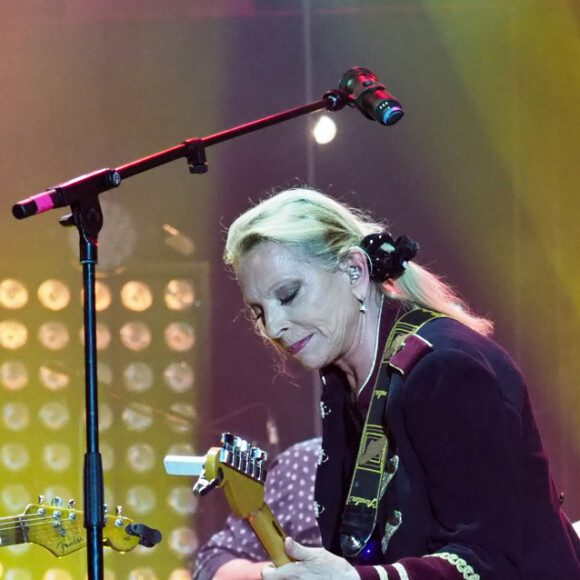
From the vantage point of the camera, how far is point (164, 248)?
12.8ft

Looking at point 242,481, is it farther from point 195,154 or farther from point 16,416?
point 16,416

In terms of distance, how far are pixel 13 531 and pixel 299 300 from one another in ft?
3.42

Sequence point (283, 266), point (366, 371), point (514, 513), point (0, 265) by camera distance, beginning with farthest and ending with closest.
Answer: point (0, 265)
point (366, 371)
point (283, 266)
point (514, 513)

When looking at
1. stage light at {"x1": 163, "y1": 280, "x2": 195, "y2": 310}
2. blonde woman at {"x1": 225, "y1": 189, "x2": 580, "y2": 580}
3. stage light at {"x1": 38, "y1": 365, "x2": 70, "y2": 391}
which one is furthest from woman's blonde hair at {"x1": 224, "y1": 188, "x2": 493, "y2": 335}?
stage light at {"x1": 38, "y1": 365, "x2": 70, "y2": 391}

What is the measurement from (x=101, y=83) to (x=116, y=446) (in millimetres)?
1488

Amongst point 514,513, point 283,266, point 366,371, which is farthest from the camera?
point 366,371

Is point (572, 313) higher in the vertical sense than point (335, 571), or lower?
higher

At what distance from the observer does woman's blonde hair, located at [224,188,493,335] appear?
6.21 feet

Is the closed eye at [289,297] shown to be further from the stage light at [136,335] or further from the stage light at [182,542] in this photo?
the stage light at [182,542]

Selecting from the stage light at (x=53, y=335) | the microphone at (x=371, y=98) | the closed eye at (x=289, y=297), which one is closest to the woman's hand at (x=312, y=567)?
the closed eye at (x=289, y=297)

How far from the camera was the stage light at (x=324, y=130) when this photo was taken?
397 centimetres

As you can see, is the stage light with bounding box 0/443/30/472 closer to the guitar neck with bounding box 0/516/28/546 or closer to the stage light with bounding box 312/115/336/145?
the guitar neck with bounding box 0/516/28/546

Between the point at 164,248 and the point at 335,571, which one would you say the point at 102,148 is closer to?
the point at 164,248

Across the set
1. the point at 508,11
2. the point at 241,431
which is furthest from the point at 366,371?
the point at 508,11
